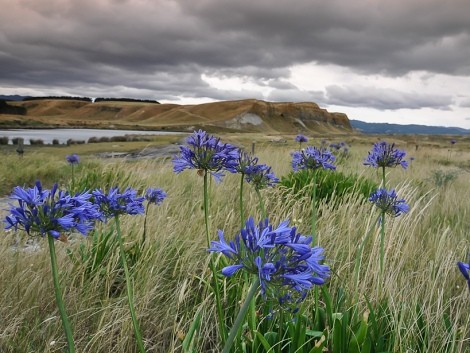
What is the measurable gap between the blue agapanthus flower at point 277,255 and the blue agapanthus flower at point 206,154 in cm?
79

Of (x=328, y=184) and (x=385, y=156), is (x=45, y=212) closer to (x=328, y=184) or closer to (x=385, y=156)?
(x=385, y=156)

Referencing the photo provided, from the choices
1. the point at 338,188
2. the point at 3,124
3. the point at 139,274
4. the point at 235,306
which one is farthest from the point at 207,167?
the point at 3,124

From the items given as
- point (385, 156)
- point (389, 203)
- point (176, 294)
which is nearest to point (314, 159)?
point (385, 156)

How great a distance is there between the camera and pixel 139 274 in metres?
3.06

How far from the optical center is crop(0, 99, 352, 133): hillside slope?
139500 millimetres

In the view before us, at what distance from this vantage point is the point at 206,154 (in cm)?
202

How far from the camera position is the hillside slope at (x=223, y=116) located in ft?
458

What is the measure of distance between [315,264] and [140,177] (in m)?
7.31

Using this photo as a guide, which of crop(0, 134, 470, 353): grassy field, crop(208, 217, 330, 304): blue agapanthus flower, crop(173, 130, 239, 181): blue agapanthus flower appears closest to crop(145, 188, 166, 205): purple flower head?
crop(0, 134, 470, 353): grassy field

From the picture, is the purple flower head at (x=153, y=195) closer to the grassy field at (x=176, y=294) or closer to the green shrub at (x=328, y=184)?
the grassy field at (x=176, y=294)

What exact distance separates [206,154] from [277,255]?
90cm

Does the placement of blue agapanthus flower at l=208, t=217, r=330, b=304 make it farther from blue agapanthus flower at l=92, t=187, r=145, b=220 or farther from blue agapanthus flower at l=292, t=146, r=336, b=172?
blue agapanthus flower at l=292, t=146, r=336, b=172

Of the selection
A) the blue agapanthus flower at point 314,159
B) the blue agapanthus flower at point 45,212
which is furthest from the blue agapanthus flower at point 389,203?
the blue agapanthus flower at point 45,212

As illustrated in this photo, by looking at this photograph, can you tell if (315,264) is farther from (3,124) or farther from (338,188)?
(3,124)
